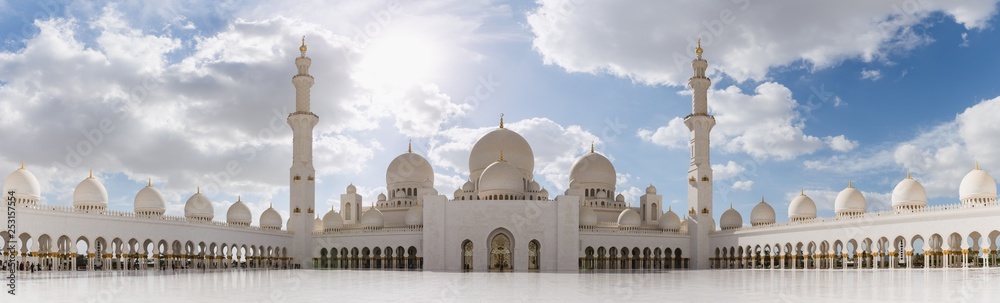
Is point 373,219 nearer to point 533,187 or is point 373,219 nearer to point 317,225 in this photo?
point 317,225

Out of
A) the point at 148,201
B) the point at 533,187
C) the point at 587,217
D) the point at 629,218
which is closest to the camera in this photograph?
the point at 148,201

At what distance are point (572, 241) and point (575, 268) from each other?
135cm

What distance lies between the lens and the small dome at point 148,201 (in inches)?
1569

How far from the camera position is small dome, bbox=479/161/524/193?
40.3 meters

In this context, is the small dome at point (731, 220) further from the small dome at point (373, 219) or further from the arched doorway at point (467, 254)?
the small dome at point (373, 219)

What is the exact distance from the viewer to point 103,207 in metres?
38.6

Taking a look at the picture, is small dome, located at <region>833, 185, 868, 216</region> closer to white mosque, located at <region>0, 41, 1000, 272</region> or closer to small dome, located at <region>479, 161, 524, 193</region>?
→ white mosque, located at <region>0, 41, 1000, 272</region>

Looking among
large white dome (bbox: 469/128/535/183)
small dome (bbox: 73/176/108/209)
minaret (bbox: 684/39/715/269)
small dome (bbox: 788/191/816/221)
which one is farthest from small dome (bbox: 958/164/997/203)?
small dome (bbox: 73/176/108/209)

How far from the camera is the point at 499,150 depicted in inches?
1784

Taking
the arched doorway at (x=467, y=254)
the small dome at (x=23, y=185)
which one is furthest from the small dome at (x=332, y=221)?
the small dome at (x=23, y=185)

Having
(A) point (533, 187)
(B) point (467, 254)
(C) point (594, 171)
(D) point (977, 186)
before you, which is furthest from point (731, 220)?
(B) point (467, 254)

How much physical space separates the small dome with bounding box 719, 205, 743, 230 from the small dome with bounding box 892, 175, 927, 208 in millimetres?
9357

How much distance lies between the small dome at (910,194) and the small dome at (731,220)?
9.36 metres

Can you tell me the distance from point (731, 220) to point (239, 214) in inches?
1079
